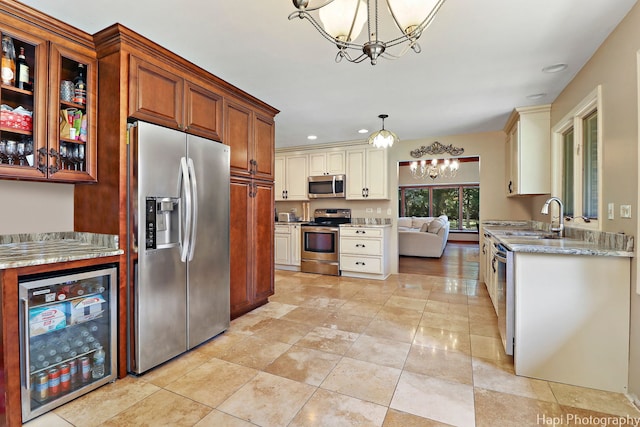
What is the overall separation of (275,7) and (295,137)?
130 inches

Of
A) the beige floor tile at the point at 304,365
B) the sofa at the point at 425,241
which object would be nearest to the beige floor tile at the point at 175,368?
the beige floor tile at the point at 304,365

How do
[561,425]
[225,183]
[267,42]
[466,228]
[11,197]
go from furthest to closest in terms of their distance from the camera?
[466,228] → [225,183] → [267,42] → [11,197] → [561,425]

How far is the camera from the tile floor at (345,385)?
164 cm

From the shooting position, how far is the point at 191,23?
200 cm

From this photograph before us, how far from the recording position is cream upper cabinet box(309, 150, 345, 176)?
18.0 ft

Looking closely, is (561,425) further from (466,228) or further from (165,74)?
(466,228)

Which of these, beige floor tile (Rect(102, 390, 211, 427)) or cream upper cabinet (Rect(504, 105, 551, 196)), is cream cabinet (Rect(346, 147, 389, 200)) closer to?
cream upper cabinet (Rect(504, 105, 551, 196))

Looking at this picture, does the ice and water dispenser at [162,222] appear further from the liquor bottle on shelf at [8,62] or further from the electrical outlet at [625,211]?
the electrical outlet at [625,211]

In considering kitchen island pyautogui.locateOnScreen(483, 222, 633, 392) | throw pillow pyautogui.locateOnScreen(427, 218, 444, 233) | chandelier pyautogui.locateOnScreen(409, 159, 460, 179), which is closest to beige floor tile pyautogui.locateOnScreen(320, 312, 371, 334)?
kitchen island pyautogui.locateOnScreen(483, 222, 633, 392)

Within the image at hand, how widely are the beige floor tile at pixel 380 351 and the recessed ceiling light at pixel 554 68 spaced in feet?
8.77

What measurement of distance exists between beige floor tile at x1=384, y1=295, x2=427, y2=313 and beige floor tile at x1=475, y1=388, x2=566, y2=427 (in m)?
1.54

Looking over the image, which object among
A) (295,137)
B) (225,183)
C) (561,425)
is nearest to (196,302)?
(225,183)

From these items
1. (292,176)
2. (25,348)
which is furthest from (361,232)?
(25,348)

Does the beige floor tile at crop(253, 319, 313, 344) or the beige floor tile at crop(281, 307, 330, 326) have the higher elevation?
the beige floor tile at crop(281, 307, 330, 326)
